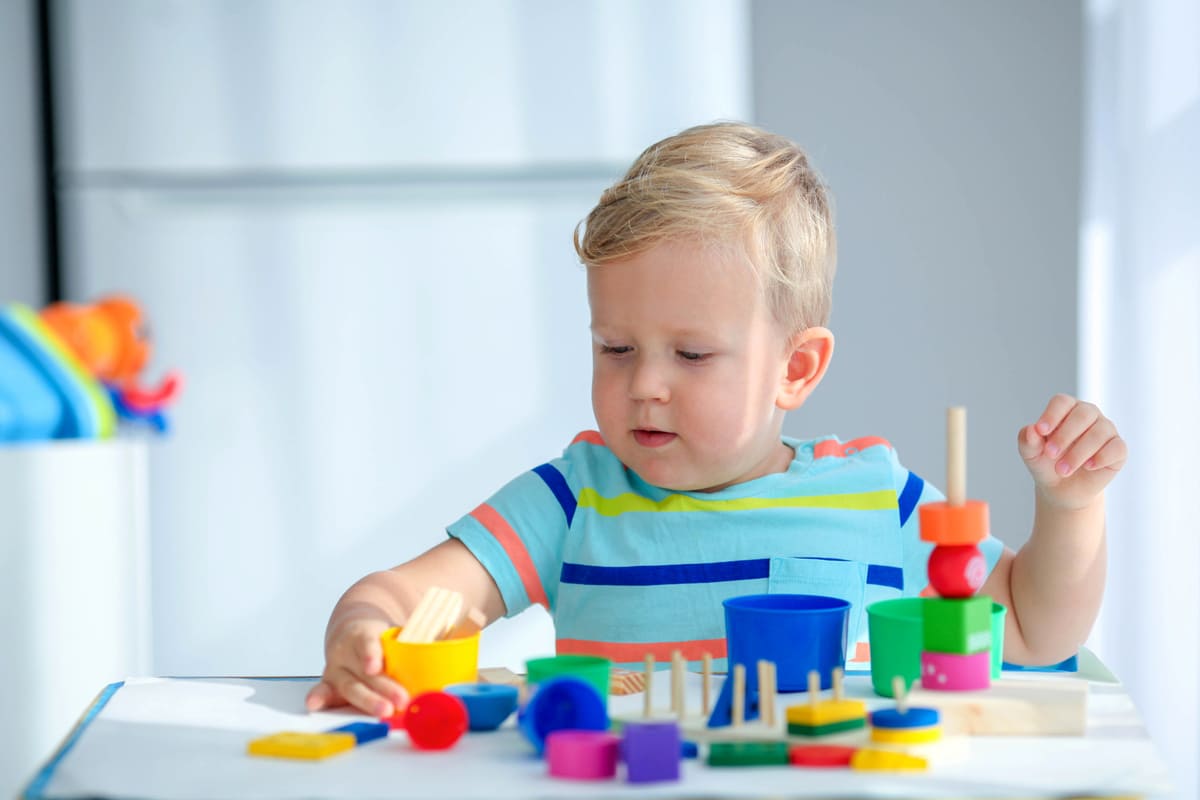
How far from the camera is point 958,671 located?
708 millimetres

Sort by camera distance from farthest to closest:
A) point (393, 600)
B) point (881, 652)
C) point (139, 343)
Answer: point (393, 600)
point (881, 652)
point (139, 343)

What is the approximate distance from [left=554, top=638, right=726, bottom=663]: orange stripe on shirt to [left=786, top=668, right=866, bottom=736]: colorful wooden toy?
34 cm

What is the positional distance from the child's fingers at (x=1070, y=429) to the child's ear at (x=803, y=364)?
28 centimetres

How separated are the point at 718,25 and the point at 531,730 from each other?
5.14ft

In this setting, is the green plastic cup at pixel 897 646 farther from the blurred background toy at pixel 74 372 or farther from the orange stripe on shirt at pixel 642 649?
the blurred background toy at pixel 74 372

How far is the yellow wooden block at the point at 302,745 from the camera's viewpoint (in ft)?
2.15

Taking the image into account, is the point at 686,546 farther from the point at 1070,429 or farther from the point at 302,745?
the point at 302,745

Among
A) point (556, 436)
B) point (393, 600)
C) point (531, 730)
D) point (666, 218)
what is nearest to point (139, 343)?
point (531, 730)

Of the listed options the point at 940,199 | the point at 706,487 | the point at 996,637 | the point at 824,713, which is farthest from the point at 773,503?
the point at 940,199

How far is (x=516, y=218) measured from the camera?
2.04 m

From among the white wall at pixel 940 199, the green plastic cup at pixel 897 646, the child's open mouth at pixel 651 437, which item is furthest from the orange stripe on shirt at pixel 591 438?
the white wall at pixel 940 199

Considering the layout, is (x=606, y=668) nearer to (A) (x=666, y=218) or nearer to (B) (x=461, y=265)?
(A) (x=666, y=218)

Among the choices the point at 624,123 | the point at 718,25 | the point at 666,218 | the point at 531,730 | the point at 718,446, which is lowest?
the point at 531,730

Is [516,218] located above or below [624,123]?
below
